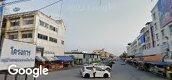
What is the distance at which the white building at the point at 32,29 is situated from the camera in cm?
4331

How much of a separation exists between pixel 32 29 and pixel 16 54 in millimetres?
32186

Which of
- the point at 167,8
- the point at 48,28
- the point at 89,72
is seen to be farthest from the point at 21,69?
the point at 48,28

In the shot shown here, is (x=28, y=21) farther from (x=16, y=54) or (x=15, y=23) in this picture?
(x=16, y=54)

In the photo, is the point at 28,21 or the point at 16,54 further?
the point at 28,21

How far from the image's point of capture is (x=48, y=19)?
4997cm

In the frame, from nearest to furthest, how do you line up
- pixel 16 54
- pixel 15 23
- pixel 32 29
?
pixel 16 54 < pixel 32 29 < pixel 15 23

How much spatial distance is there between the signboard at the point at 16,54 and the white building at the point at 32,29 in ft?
95.4

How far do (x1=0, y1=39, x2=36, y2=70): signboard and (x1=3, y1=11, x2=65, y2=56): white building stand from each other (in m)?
29.1

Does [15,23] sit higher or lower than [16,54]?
higher

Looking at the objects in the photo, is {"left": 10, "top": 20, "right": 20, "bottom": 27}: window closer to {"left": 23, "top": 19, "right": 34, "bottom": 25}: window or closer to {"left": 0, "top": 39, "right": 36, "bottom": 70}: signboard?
{"left": 23, "top": 19, "right": 34, "bottom": 25}: window

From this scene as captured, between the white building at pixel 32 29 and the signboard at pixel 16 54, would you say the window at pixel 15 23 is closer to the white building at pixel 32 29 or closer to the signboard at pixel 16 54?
the white building at pixel 32 29

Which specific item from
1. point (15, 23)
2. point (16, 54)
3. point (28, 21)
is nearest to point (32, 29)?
point (28, 21)

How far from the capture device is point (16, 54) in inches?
467

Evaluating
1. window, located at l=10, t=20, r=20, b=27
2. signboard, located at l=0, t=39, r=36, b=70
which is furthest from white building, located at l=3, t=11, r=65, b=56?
signboard, located at l=0, t=39, r=36, b=70
